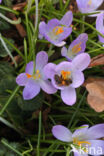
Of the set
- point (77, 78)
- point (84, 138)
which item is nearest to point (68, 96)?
point (77, 78)

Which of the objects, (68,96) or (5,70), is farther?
(5,70)

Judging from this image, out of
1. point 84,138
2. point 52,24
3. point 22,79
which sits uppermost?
point 52,24

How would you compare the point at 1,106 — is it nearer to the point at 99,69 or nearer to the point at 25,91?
the point at 25,91

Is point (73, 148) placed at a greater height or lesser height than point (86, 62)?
lesser

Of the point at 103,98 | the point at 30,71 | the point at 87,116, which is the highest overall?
the point at 30,71

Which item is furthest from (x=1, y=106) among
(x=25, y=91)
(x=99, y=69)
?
(x=99, y=69)

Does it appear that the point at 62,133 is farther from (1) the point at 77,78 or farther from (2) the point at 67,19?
(2) the point at 67,19

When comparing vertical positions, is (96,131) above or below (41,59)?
below

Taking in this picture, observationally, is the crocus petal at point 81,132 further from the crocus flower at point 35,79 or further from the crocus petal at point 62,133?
the crocus flower at point 35,79
